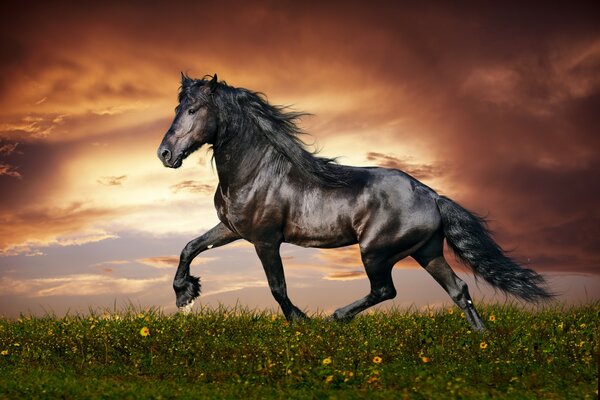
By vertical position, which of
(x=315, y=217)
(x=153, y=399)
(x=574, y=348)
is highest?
(x=315, y=217)

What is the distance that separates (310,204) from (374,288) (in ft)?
4.79

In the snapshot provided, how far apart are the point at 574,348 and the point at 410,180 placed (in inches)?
122

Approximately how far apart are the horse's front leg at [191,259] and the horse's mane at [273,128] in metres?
1.25

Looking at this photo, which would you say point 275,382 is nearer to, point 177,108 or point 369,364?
point 369,364

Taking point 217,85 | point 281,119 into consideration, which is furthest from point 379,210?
point 217,85

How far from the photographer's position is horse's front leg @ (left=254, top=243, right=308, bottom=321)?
1069cm

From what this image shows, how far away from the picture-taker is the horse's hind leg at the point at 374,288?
10578mm

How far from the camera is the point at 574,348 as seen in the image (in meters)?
9.83

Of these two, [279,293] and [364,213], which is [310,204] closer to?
[364,213]

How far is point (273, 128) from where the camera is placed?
1091cm

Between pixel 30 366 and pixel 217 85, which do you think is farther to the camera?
pixel 217 85

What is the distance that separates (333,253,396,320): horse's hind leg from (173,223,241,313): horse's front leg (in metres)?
1.87

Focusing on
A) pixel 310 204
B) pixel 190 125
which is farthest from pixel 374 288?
pixel 190 125

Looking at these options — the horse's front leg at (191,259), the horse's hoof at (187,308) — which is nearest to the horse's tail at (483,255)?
the horse's front leg at (191,259)
